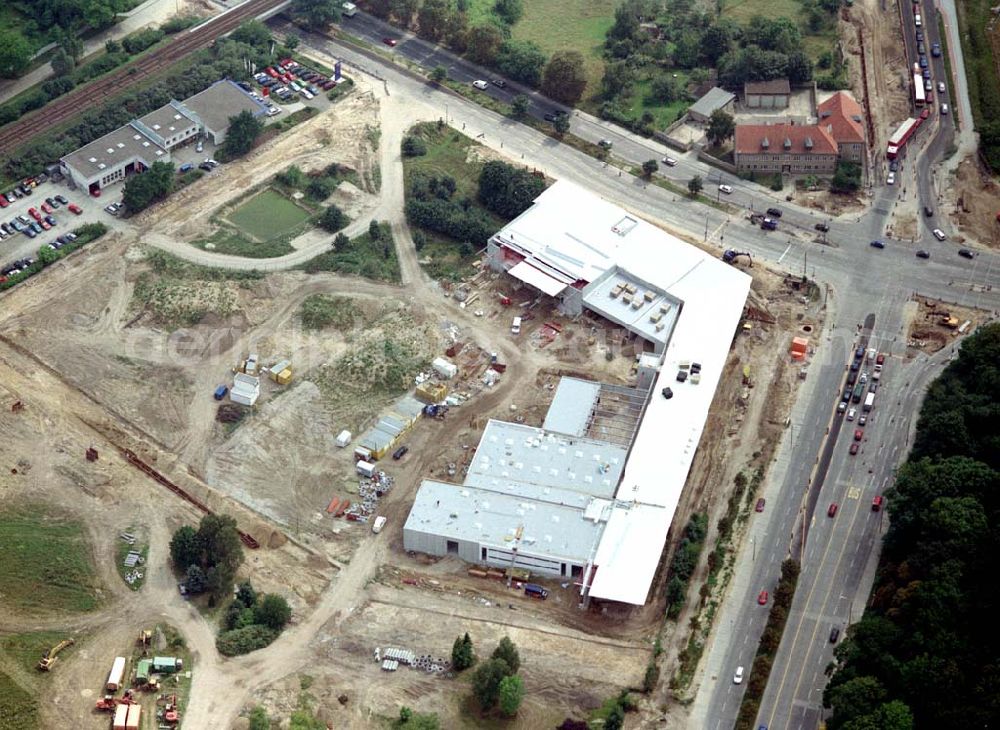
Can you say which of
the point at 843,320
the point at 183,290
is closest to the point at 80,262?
the point at 183,290

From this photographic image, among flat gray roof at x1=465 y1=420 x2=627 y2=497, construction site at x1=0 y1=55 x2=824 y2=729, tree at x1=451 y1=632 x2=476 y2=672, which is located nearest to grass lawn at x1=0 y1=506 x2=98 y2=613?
construction site at x1=0 y1=55 x2=824 y2=729

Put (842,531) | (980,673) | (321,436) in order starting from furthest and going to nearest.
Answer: (321,436) < (842,531) < (980,673)

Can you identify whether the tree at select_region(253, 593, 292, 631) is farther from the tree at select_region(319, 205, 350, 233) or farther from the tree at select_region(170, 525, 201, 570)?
the tree at select_region(319, 205, 350, 233)

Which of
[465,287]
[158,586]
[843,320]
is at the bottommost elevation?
[158,586]

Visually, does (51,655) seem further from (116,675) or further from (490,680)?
(490,680)

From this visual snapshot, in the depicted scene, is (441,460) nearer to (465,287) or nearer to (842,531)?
(465,287)

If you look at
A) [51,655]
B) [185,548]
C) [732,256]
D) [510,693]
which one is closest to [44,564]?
[51,655]
